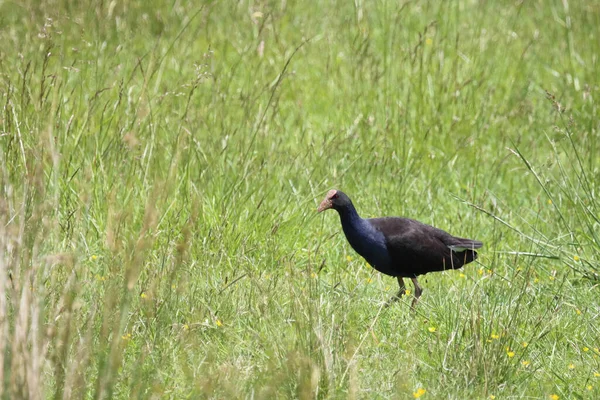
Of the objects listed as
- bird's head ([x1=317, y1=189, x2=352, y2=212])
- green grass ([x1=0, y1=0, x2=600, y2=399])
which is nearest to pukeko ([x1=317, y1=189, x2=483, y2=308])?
bird's head ([x1=317, y1=189, x2=352, y2=212])

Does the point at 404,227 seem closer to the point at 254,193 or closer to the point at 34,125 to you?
the point at 254,193

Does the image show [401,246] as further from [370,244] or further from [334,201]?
[334,201]

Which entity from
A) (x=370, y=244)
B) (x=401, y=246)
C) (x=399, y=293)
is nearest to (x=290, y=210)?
(x=370, y=244)

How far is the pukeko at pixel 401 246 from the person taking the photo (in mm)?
4500

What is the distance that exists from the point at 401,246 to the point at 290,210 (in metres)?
0.72

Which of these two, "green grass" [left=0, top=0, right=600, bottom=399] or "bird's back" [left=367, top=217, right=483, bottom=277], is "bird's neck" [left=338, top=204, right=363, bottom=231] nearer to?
"bird's back" [left=367, top=217, right=483, bottom=277]

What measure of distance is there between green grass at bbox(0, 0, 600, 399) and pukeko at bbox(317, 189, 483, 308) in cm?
12

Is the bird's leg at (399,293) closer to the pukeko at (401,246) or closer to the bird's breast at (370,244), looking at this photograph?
the pukeko at (401,246)

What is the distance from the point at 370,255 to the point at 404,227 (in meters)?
0.23

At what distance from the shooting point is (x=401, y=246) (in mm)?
4477

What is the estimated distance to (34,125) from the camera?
15.1 ft

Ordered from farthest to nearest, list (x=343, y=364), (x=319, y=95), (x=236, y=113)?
(x=319, y=95)
(x=236, y=113)
(x=343, y=364)

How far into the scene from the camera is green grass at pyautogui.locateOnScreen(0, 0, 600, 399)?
3.24m

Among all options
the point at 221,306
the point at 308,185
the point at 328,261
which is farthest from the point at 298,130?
the point at 221,306
